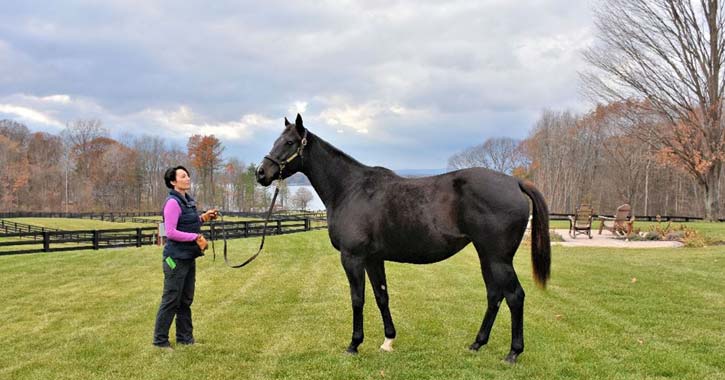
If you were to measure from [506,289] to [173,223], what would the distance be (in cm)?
342

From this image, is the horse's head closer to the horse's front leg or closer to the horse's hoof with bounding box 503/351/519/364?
the horse's front leg

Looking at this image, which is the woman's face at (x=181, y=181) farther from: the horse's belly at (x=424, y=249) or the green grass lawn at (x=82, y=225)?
the green grass lawn at (x=82, y=225)

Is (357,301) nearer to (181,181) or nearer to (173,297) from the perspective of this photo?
(173,297)

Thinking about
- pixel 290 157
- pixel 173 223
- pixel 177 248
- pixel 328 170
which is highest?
pixel 290 157

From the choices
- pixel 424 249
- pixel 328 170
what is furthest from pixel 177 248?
pixel 424 249

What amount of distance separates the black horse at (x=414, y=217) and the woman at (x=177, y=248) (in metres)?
0.93

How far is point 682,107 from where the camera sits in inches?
806

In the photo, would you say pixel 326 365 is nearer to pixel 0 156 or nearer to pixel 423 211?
pixel 423 211

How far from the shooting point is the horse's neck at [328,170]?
4648 millimetres

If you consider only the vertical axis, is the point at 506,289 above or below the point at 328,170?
below

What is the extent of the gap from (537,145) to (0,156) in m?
65.5

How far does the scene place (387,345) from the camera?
14.9 feet

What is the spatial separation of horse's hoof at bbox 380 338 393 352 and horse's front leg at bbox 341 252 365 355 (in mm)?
285

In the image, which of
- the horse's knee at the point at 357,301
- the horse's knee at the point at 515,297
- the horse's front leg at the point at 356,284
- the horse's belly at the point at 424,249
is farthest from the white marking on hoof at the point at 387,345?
the horse's knee at the point at 515,297
